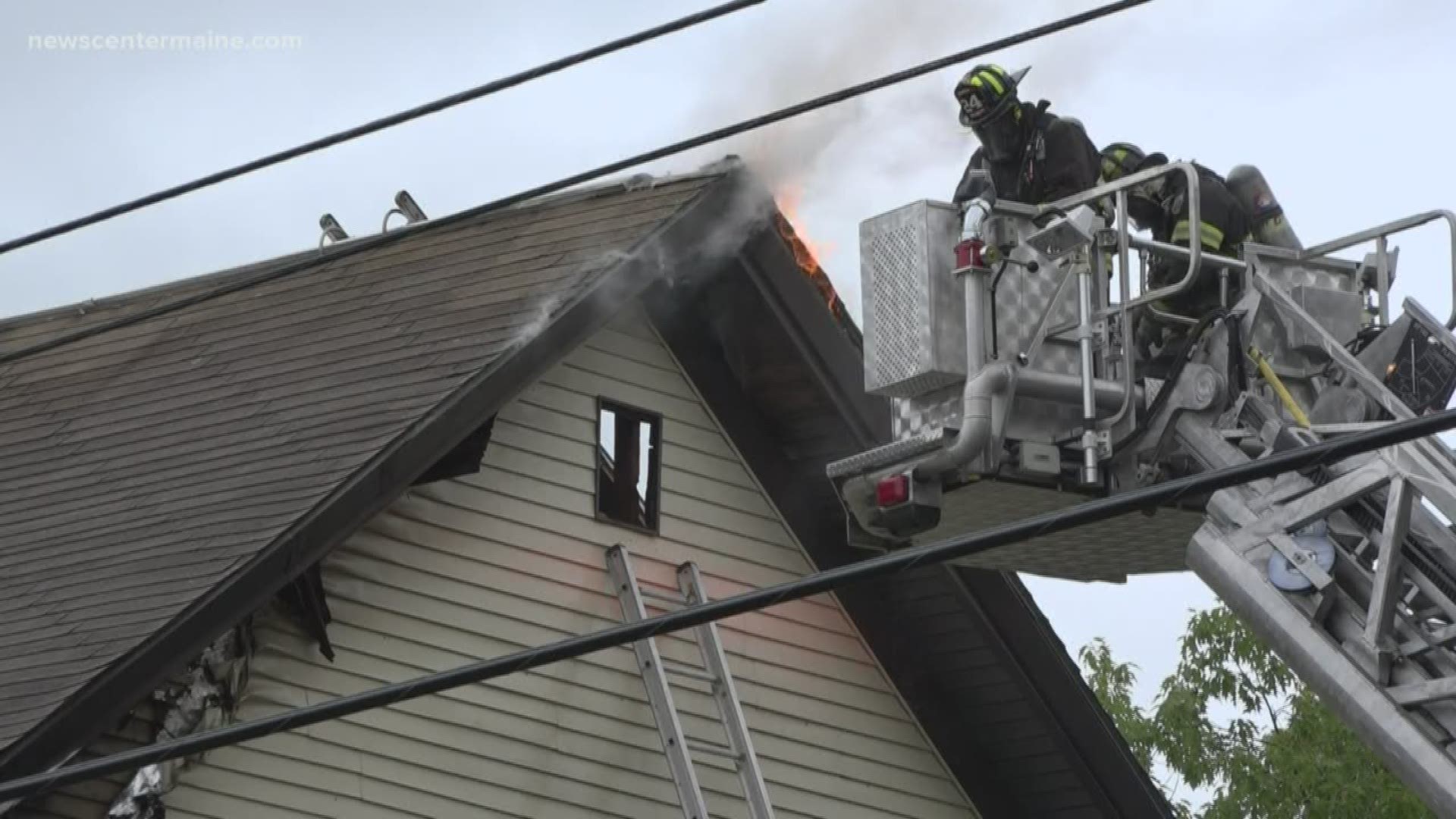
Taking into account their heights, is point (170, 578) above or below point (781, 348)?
below

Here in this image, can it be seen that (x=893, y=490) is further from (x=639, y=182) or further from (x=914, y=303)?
(x=639, y=182)

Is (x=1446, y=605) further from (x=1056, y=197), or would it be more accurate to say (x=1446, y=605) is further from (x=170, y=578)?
(x=170, y=578)

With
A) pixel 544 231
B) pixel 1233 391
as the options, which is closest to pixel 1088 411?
pixel 1233 391

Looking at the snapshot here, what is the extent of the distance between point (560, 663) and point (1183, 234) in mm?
4372

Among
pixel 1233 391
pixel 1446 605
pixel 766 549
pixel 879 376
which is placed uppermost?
pixel 766 549

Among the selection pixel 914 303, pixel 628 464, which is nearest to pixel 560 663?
pixel 628 464

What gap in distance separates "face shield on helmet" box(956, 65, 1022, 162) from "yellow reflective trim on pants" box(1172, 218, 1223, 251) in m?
0.85

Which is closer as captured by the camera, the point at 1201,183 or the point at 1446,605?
the point at 1446,605

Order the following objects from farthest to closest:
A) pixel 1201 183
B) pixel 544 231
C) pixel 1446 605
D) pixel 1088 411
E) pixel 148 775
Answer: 1. pixel 544 231
2. pixel 148 775
3. pixel 1201 183
4. pixel 1088 411
5. pixel 1446 605

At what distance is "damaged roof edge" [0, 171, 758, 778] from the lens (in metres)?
10.9

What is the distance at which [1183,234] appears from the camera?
35.7 feet

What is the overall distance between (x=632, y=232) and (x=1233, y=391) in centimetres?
438

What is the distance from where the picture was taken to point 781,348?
14.7 meters

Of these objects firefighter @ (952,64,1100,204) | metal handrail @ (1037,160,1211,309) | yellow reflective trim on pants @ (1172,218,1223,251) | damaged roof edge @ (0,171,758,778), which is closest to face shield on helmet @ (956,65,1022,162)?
firefighter @ (952,64,1100,204)
